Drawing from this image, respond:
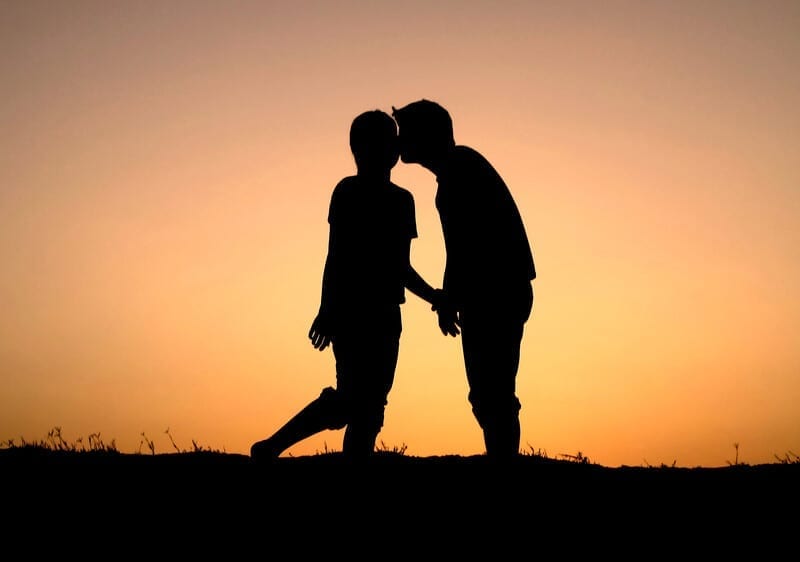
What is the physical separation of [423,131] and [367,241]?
874mm

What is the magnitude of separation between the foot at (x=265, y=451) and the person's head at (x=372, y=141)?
2081 mm

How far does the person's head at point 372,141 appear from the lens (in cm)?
644

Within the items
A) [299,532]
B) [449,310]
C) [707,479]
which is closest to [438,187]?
[449,310]

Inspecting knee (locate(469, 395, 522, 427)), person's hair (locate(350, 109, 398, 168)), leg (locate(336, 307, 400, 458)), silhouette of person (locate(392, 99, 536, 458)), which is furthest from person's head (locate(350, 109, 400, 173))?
knee (locate(469, 395, 522, 427))

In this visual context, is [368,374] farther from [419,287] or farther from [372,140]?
[372,140]

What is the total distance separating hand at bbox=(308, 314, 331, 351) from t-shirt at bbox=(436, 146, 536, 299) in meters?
0.90

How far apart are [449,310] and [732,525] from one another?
2.27 m

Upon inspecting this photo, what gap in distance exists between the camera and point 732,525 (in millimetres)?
5523

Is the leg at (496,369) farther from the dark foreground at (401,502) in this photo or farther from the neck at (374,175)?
the neck at (374,175)

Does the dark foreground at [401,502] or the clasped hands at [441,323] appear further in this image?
the clasped hands at [441,323]

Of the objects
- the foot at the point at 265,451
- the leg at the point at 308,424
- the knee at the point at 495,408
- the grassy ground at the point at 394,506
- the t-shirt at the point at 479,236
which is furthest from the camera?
the foot at the point at 265,451

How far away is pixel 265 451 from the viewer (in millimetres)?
6625

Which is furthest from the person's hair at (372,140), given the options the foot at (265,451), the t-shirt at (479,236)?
the foot at (265,451)

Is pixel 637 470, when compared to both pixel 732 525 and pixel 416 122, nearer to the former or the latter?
pixel 732 525
